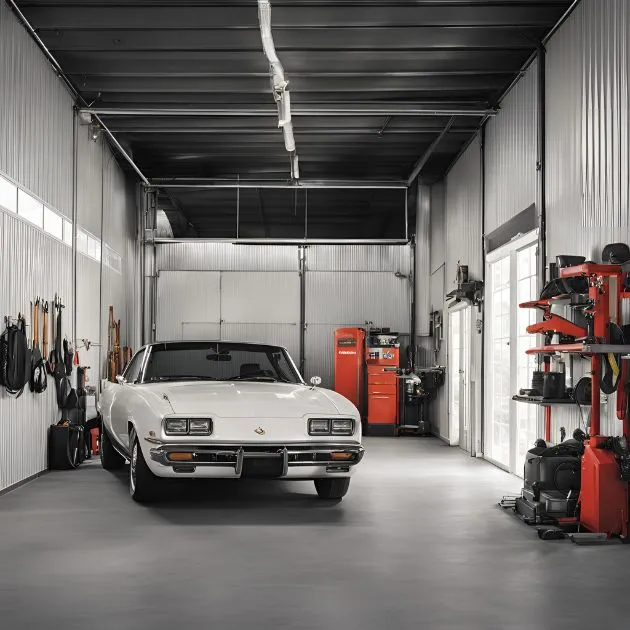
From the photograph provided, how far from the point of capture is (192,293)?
53.9 ft

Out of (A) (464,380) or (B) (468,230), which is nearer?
(B) (468,230)

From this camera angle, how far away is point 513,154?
374 inches

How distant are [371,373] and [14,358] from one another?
8.42 metres

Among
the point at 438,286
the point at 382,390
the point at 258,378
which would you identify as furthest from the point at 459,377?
the point at 258,378

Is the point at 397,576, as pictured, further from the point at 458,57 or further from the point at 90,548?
the point at 458,57

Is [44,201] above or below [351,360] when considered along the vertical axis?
above

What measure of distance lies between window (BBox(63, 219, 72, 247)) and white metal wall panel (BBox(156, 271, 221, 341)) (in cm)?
613

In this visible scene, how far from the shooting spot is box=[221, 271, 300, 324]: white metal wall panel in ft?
54.2

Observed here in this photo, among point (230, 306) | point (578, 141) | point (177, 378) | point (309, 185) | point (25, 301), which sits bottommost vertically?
point (177, 378)

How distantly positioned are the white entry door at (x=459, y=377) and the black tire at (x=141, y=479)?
589 cm

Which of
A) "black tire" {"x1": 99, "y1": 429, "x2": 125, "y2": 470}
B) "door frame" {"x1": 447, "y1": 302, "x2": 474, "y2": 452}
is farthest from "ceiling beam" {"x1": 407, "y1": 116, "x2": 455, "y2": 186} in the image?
"black tire" {"x1": 99, "y1": 429, "x2": 125, "y2": 470}

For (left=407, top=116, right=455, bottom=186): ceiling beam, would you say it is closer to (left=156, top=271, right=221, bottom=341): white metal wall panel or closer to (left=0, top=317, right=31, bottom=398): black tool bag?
(left=156, top=271, right=221, bottom=341): white metal wall panel

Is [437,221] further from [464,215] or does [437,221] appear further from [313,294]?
[313,294]

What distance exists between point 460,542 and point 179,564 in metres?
1.88
